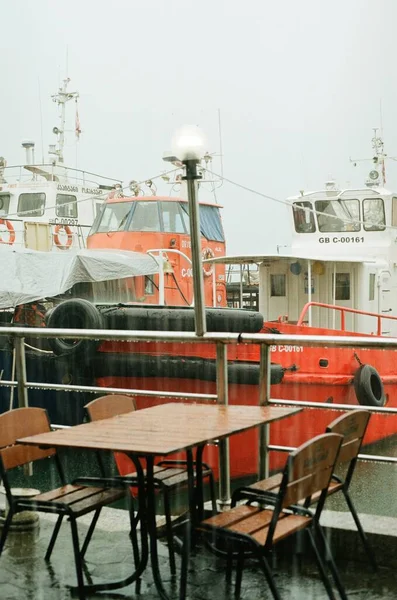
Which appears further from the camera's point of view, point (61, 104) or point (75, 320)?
point (61, 104)

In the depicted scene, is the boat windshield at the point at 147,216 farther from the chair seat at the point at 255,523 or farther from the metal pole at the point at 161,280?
the chair seat at the point at 255,523

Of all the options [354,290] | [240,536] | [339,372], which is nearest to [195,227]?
[240,536]

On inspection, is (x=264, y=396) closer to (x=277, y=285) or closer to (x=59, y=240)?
(x=277, y=285)

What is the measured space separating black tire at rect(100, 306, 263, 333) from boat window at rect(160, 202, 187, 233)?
327cm

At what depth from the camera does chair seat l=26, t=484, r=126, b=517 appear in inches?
123

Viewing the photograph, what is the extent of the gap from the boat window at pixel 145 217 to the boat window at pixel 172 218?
0.32 feet

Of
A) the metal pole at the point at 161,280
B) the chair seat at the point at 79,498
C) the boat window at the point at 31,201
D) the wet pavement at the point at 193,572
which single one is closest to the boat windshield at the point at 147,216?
the metal pole at the point at 161,280

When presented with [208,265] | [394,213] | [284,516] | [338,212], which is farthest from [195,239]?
[394,213]

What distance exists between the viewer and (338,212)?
12.3 meters

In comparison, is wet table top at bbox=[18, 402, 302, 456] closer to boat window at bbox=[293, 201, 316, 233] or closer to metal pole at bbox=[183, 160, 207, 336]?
metal pole at bbox=[183, 160, 207, 336]

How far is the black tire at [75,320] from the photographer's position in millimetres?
8086

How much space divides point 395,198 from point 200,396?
893cm

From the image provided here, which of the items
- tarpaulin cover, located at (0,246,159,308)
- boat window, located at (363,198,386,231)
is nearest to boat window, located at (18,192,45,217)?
tarpaulin cover, located at (0,246,159,308)

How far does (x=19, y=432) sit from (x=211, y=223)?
9.24m
